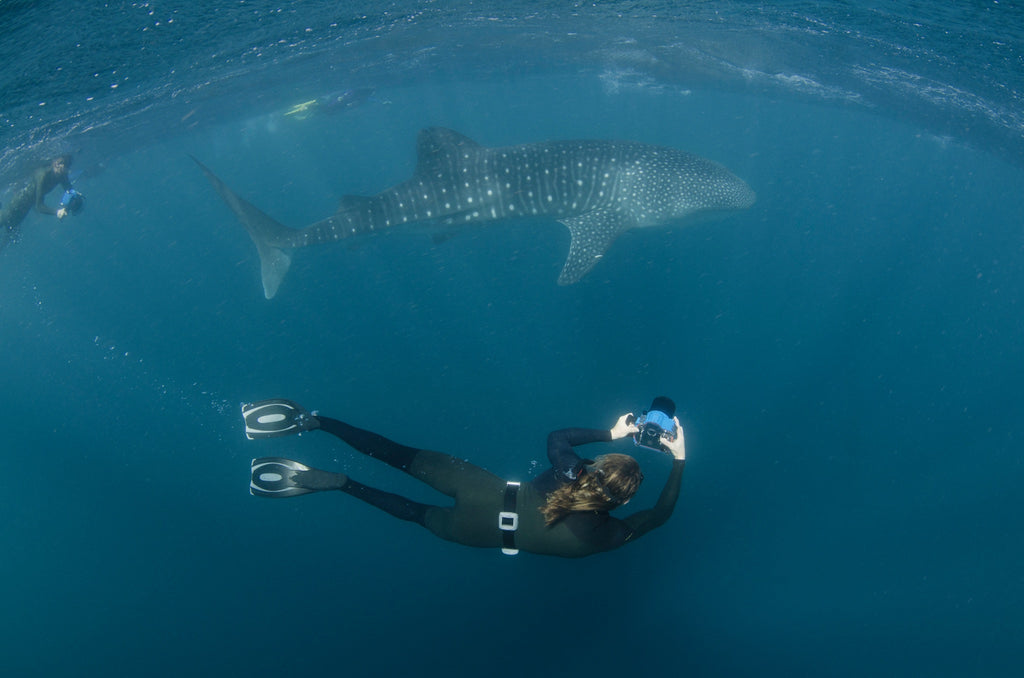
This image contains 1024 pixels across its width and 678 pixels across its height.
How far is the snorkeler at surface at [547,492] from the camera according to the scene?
370 centimetres

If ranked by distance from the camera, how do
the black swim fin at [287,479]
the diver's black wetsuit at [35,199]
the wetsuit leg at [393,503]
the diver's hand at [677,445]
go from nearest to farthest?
the diver's hand at [677,445] → the wetsuit leg at [393,503] → the black swim fin at [287,479] → the diver's black wetsuit at [35,199]

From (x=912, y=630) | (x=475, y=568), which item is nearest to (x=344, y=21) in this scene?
(x=475, y=568)

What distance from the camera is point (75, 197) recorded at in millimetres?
11102

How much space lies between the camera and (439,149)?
928 centimetres

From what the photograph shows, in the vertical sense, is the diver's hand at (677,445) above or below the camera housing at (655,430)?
below

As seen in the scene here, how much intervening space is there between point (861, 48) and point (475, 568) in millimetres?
15867

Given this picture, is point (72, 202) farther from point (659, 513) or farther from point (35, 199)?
point (659, 513)

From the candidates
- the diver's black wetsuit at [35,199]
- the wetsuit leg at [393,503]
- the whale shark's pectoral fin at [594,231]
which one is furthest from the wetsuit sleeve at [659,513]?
the diver's black wetsuit at [35,199]

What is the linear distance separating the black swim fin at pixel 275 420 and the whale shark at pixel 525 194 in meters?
4.36

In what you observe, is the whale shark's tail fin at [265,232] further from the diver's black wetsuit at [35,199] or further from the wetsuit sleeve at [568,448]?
the wetsuit sleeve at [568,448]

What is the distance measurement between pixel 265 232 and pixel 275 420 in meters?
5.04

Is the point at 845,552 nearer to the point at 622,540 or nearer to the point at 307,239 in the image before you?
the point at 622,540

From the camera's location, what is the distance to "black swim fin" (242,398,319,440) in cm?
609

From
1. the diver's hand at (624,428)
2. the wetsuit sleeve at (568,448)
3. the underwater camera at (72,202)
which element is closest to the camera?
the wetsuit sleeve at (568,448)
